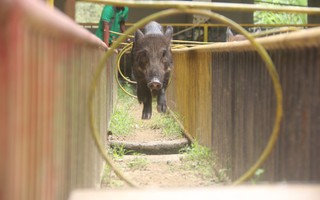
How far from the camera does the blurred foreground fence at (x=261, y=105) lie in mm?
2721

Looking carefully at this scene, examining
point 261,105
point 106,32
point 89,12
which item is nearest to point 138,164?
point 261,105

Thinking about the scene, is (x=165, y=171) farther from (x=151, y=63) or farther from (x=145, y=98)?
(x=145, y=98)

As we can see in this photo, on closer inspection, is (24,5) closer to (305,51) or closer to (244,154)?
(305,51)

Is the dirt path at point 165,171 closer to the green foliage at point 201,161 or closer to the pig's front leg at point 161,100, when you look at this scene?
the green foliage at point 201,161

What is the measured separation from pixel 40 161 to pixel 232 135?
2632 mm

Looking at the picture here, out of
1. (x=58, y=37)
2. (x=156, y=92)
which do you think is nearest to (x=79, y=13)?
(x=156, y=92)

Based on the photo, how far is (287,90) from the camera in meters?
3.05

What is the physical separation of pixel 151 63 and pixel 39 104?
6.47 meters

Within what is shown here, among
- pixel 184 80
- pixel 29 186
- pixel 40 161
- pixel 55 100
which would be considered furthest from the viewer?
pixel 184 80

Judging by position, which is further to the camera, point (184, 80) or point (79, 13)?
point (79, 13)

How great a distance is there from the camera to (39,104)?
194 cm

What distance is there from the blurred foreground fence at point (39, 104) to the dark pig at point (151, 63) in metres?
5.20

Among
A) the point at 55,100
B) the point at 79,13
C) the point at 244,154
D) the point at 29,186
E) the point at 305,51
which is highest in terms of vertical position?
the point at 79,13

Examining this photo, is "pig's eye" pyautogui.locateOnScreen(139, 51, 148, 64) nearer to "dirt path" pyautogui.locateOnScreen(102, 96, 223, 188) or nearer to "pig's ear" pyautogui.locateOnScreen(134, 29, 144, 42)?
"pig's ear" pyautogui.locateOnScreen(134, 29, 144, 42)
